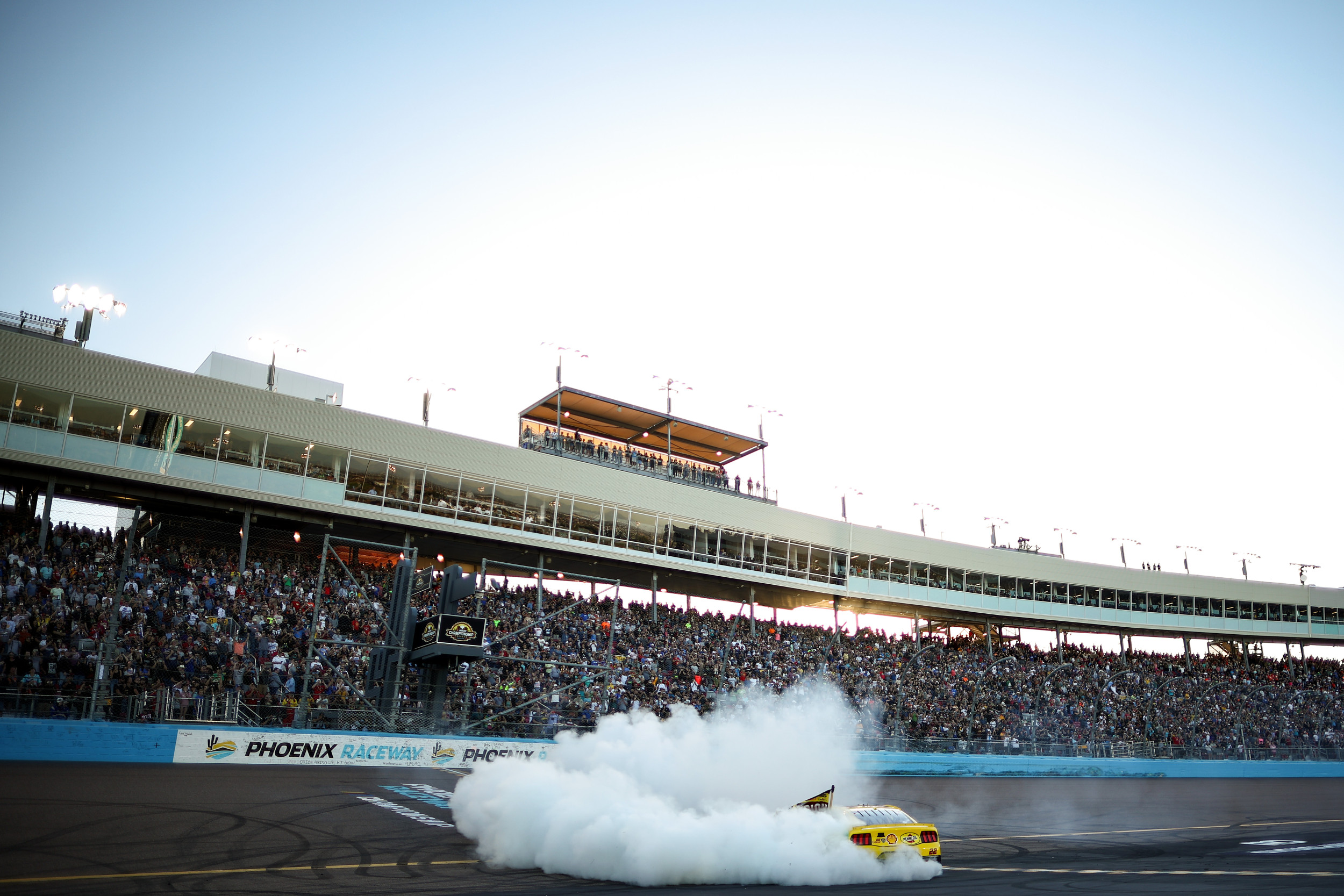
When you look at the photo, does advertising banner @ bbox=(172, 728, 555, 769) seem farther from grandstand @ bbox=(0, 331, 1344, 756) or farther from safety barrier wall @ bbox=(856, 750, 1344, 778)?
safety barrier wall @ bbox=(856, 750, 1344, 778)

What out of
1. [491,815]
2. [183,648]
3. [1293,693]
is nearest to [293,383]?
[183,648]

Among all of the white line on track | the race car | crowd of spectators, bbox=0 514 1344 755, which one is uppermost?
crowd of spectators, bbox=0 514 1344 755

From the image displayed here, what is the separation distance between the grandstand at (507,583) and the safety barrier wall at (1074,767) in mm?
945

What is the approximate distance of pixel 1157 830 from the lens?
23.1 meters

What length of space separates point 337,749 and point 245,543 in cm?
1344

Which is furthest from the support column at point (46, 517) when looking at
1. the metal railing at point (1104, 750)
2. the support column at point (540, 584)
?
the metal railing at point (1104, 750)

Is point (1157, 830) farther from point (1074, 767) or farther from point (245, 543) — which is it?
point (245, 543)

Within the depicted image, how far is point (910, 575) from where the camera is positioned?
59.8 metres

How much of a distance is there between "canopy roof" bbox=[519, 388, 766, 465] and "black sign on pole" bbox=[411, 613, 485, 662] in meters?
25.4

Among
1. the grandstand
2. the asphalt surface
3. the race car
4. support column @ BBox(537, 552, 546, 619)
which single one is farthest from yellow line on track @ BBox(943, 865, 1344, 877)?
support column @ BBox(537, 552, 546, 619)

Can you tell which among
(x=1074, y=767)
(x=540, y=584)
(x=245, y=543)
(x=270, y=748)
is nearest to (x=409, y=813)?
(x=270, y=748)

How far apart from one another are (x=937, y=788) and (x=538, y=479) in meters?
23.5

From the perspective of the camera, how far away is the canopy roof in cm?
5188

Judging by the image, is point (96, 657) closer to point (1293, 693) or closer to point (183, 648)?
point (183, 648)
